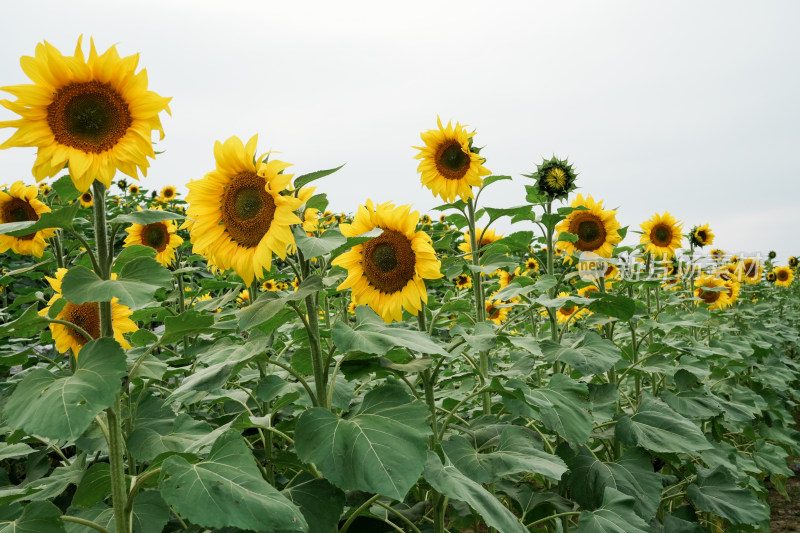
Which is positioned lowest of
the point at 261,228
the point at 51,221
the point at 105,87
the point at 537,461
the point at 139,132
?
the point at 537,461

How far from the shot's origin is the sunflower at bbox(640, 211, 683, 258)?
15.9ft

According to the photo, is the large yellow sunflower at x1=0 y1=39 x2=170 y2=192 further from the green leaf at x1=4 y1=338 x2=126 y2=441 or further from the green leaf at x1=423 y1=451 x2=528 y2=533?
the green leaf at x1=423 y1=451 x2=528 y2=533

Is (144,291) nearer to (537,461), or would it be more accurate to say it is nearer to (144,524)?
(144,524)

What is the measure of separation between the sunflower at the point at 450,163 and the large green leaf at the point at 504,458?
1.43m

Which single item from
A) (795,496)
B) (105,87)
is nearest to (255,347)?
(105,87)

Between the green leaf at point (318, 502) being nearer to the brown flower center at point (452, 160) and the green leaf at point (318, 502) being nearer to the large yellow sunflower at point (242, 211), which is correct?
the large yellow sunflower at point (242, 211)

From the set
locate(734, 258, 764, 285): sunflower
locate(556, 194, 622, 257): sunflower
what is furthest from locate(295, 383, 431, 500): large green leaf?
locate(734, 258, 764, 285): sunflower

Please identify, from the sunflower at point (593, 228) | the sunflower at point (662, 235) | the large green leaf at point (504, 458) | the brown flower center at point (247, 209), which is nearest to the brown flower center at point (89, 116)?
the brown flower center at point (247, 209)

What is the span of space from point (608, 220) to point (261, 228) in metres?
2.65

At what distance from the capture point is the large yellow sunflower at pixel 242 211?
1.58 meters

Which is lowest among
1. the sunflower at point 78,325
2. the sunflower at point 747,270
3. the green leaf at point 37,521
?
the green leaf at point 37,521

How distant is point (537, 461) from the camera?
5.84ft

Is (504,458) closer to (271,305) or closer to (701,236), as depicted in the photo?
(271,305)

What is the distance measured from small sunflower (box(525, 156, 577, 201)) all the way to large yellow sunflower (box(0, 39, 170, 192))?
236cm
